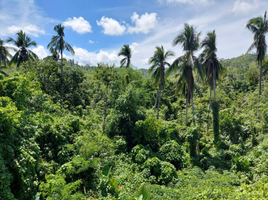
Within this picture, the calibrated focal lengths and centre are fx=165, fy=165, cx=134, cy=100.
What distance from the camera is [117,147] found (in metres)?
10.0

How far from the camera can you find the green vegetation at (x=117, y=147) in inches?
207

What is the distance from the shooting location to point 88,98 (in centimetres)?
1880

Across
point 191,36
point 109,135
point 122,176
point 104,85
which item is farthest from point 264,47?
point 122,176

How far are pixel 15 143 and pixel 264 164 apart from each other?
34.2 ft

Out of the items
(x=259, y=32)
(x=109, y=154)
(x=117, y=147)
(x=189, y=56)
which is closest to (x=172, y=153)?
(x=117, y=147)

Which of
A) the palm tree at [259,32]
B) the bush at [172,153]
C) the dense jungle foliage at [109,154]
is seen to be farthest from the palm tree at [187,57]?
the palm tree at [259,32]

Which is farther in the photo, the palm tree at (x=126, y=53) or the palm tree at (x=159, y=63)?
the palm tree at (x=126, y=53)

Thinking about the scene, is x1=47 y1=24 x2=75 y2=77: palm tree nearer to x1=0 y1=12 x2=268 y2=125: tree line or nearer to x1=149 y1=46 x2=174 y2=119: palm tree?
x1=0 y1=12 x2=268 y2=125: tree line

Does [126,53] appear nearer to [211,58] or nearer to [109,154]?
[211,58]

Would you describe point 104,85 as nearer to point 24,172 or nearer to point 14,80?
point 14,80

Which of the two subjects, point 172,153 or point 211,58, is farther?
point 211,58

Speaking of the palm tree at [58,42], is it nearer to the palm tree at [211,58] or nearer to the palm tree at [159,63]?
the palm tree at [159,63]

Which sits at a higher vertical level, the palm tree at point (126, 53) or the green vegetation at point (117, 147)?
the palm tree at point (126, 53)

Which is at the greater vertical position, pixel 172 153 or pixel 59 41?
pixel 59 41
